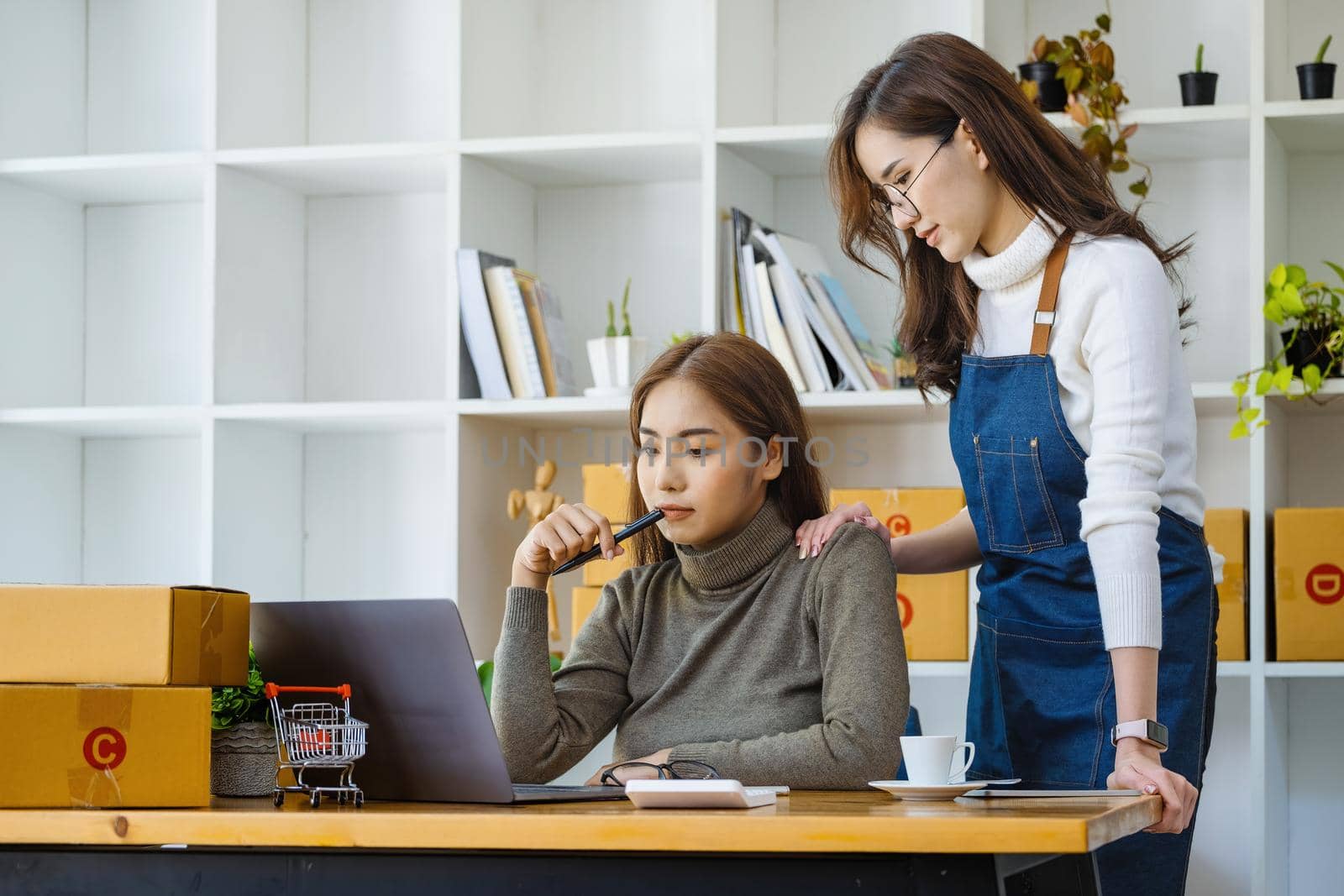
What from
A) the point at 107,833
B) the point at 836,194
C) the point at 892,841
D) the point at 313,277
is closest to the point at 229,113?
the point at 313,277

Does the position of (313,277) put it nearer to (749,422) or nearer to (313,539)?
(313,539)

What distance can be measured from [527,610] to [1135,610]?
618 millimetres

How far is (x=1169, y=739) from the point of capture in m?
1.53

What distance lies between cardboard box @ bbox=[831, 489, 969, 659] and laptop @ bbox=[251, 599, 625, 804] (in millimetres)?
1369

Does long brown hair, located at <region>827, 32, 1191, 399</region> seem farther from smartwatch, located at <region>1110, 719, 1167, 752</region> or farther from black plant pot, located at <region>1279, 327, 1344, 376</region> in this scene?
black plant pot, located at <region>1279, 327, 1344, 376</region>

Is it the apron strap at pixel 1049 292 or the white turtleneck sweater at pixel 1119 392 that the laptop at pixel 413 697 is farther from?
the apron strap at pixel 1049 292

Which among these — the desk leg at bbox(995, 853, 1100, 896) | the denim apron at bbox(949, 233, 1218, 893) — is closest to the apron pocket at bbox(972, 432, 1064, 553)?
the denim apron at bbox(949, 233, 1218, 893)

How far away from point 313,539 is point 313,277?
1.87 feet

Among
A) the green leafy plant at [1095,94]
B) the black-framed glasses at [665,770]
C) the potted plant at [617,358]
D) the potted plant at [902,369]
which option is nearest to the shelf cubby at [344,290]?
the potted plant at [617,358]

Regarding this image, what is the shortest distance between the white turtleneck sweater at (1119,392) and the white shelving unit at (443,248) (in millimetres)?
1059

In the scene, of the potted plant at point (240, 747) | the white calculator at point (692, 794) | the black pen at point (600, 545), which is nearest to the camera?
the white calculator at point (692, 794)

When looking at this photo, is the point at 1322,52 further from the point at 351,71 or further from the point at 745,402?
the point at 351,71

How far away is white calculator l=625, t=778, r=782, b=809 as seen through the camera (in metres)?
1.09

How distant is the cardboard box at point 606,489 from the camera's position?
2738mm
